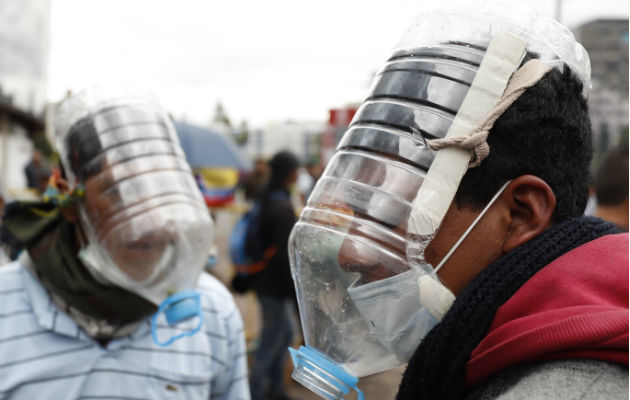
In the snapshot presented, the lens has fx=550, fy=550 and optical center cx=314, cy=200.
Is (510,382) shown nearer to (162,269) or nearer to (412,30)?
(412,30)

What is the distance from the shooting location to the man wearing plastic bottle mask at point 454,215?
1.02 meters

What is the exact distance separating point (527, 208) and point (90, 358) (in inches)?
61.2

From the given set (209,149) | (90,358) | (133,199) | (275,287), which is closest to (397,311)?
(133,199)

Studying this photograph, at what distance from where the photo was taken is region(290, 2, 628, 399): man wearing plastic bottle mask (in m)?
1.02

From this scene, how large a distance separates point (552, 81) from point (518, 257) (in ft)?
1.23

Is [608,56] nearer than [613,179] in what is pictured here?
No

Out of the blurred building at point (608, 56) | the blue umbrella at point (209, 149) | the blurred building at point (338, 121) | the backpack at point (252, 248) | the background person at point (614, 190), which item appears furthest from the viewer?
the blue umbrella at point (209, 149)

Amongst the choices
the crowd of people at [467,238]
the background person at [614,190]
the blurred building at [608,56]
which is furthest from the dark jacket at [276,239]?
the crowd of people at [467,238]

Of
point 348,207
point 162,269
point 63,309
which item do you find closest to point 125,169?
point 162,269

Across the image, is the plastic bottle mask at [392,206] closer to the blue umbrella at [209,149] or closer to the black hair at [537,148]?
the black hair at [537,148]

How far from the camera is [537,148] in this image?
111 centimetres

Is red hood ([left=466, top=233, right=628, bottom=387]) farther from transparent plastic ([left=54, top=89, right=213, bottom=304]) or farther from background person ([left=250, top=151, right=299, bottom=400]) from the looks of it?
background person ([left=250, top=151, right=299, bottom=400])

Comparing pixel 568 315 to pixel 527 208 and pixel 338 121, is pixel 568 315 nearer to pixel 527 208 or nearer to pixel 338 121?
pixel 527 208

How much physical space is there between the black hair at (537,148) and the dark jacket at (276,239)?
12.1ft
